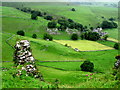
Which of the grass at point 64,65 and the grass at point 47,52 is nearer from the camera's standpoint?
the grass at point 64,65

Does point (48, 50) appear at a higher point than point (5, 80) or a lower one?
lower

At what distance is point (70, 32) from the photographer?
109 metres

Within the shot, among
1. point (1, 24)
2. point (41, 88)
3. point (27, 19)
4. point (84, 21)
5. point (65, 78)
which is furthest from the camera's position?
point (84, 21)

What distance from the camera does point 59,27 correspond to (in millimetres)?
109250

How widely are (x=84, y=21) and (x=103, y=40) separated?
170 ft

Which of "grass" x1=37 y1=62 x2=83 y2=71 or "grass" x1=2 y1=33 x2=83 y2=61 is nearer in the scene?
"grass" x1=37 y1=62 x2=83 y2=71

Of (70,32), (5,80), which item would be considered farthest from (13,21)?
(5,80)

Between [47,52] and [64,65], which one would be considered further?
[47,52]

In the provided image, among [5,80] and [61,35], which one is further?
[61,35]

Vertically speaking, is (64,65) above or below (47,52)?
below

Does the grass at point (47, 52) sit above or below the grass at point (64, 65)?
above

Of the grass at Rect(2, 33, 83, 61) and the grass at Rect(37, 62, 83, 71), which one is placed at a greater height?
the grass at Rect(2, 33, 83, 61)

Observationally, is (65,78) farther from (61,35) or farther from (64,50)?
(61,35)

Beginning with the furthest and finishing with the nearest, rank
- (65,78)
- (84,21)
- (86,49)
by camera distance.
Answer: (84,21)
(86,49)
(65,78)
